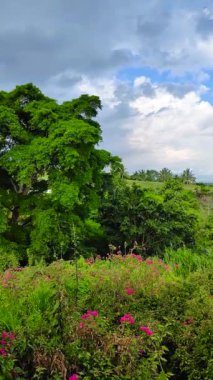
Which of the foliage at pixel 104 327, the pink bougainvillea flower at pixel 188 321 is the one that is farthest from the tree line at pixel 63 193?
the pink bougainvillea flower at pixel 188 321

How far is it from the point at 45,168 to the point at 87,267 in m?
7.03

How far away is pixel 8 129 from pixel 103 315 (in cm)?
1084

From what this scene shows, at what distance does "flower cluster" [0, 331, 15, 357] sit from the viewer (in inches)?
162

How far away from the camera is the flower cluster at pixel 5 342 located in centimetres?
413

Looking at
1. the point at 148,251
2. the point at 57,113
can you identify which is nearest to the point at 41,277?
the point at 57,113

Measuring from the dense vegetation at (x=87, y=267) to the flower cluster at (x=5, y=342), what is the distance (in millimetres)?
12

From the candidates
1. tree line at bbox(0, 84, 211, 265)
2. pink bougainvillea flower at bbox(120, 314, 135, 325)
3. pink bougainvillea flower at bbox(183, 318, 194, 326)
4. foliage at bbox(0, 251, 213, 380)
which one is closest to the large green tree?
tree line at bbox(0, 84, 211, 265)

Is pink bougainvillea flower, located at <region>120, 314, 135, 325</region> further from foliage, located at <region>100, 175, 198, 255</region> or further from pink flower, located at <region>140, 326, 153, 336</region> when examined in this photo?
foliage, located at <region>100, 175, 198, 255</region>

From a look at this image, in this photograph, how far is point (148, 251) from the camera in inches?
712

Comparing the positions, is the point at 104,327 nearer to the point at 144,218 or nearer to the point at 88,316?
the point at 88,316

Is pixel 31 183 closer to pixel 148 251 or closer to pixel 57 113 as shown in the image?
pixel 57 113

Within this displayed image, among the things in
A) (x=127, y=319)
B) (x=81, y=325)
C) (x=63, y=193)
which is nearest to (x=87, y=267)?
(x=127, y=319)

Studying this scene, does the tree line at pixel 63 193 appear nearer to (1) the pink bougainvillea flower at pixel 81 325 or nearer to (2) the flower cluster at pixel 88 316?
(2) the flower cluster at pixel 88 316

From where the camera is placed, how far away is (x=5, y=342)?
4.21 meters
